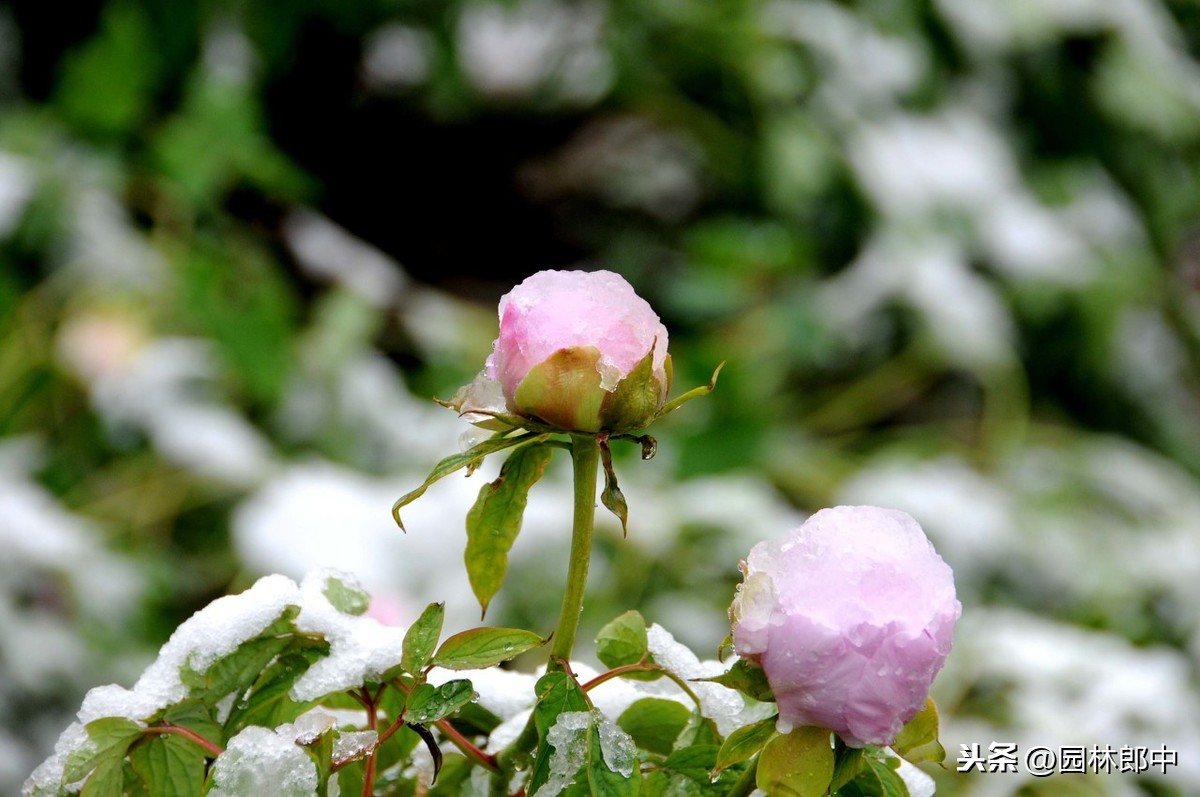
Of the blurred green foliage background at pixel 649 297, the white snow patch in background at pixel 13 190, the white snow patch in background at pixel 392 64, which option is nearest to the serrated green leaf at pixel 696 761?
the blurred green foliage background at pixel 649 297

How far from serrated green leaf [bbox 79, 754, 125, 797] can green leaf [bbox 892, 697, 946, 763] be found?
0.52 feet

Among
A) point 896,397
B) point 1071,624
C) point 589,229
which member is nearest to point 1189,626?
point 1071,624

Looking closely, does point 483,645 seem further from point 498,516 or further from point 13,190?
point 13,190

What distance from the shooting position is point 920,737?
231 millimetres

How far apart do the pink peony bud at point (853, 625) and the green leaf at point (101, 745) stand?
0.13 m

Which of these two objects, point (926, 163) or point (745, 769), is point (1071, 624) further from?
point (745, 769)

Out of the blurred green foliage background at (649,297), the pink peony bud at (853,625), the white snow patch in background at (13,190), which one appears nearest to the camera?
the pink peony bud at (853,625)

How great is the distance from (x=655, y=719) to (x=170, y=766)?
11 cm

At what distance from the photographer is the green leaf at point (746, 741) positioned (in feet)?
0.75

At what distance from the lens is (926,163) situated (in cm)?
135

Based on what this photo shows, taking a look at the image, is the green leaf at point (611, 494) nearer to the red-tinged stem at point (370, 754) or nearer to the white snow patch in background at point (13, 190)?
the red-tinged stem at point (370, 754)

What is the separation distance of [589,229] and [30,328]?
912mm

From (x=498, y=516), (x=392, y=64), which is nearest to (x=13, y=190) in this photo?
(x=392, y=64)

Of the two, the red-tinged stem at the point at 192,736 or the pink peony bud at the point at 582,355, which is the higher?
the pink peony bud at the point at 582,355
